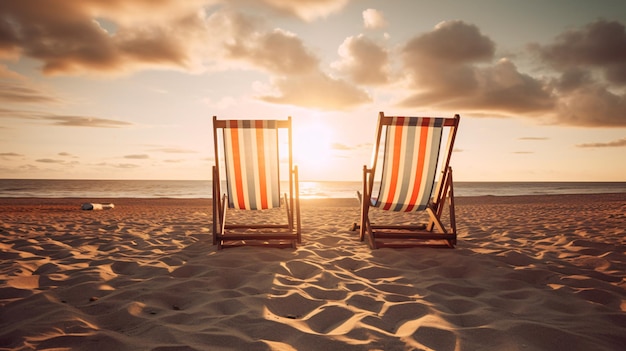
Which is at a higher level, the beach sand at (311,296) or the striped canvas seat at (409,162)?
the striped canvas seat at (409,162)

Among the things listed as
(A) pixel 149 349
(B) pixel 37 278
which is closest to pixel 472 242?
(A) pixel 149 349

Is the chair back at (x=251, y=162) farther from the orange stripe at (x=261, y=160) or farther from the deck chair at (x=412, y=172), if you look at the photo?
the deck chair at (x=412, y=172)

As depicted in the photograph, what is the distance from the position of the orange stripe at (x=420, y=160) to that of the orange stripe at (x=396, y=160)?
23cm

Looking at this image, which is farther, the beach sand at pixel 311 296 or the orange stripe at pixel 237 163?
the orange stripe at pixel 237 163

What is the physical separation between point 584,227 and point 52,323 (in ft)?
20.9

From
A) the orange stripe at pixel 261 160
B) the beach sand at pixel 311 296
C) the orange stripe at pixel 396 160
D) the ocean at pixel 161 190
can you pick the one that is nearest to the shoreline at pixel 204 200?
the ocean at pixel 161 190

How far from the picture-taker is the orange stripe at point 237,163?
376 cm

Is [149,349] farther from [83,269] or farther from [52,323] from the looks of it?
[83,269]

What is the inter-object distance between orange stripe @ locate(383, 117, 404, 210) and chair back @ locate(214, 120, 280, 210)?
4.48 ft

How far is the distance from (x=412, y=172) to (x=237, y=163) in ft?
6.82

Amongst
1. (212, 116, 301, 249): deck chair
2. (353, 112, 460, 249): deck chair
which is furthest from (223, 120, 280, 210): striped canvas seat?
(353, 112, 460, 249): deck chair

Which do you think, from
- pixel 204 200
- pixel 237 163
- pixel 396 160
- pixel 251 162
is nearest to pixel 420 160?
pixel 396 160

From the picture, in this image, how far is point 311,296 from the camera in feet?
7.25

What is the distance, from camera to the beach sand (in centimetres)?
158
